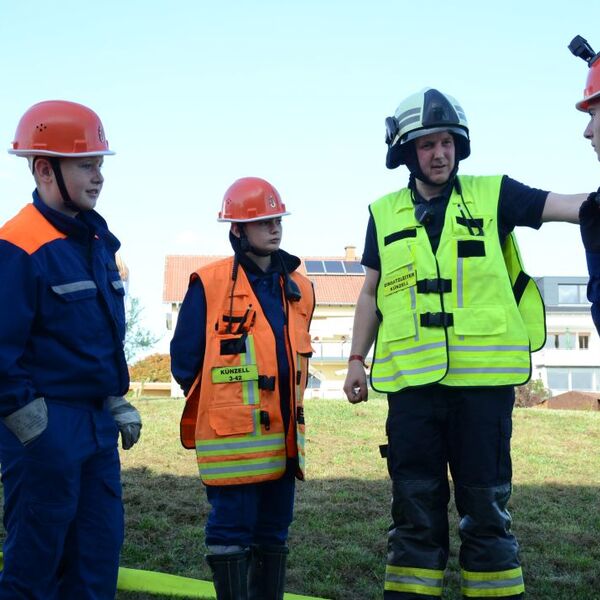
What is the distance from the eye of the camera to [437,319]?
4.03 m

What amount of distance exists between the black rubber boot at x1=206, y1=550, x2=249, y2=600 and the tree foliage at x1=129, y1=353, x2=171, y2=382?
40.4m

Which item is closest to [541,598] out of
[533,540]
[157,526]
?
[533,540]

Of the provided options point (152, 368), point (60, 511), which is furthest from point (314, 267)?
point (60, 511)

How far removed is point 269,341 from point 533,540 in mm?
2698

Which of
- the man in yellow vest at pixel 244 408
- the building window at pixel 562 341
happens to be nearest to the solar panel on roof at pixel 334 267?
the building window at pixel 562 341

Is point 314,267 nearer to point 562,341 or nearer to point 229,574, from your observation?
point 562,341

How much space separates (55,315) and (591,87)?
2.12m

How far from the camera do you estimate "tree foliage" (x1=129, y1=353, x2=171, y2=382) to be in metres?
45.1

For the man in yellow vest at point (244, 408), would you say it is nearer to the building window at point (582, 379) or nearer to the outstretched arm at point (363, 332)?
the outstretched arm at point (363, 332)

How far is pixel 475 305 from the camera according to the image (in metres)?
4.03

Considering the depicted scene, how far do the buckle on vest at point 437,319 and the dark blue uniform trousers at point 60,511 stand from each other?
1.46 metres

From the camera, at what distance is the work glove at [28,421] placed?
3344 mm

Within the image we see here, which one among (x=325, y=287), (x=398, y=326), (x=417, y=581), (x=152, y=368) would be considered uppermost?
(x=398, y=326)

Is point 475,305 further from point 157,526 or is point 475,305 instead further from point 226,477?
point 157,526
